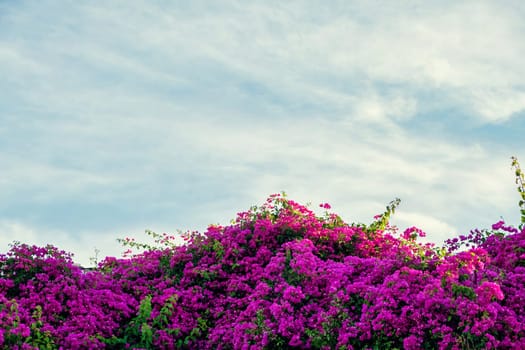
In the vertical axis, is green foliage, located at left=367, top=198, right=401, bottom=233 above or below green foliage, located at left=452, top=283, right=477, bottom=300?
above

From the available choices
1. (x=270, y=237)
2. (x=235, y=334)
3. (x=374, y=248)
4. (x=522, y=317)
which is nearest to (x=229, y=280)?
(x=270, y=237)

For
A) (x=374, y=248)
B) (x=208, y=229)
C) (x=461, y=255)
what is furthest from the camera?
(x=208, y=229)

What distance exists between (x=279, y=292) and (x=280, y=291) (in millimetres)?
92

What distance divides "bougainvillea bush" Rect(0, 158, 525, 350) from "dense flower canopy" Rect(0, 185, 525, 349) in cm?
2

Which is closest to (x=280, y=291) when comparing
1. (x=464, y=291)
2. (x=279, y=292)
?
(x=279, y=292)

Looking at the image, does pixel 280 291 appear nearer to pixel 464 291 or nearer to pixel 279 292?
pixel 279 292

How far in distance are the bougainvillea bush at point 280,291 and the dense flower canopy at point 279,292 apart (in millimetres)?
19

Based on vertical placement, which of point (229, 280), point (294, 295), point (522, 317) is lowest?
point (522, 317)

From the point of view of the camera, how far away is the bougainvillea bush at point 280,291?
7.66 m

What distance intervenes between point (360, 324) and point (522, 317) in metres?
1.96

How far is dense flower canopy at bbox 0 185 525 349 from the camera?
7664 millimetres

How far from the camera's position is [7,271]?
1045 centimetres

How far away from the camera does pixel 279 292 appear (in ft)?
30.9

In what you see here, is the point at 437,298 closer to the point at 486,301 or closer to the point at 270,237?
the point at 486,301
